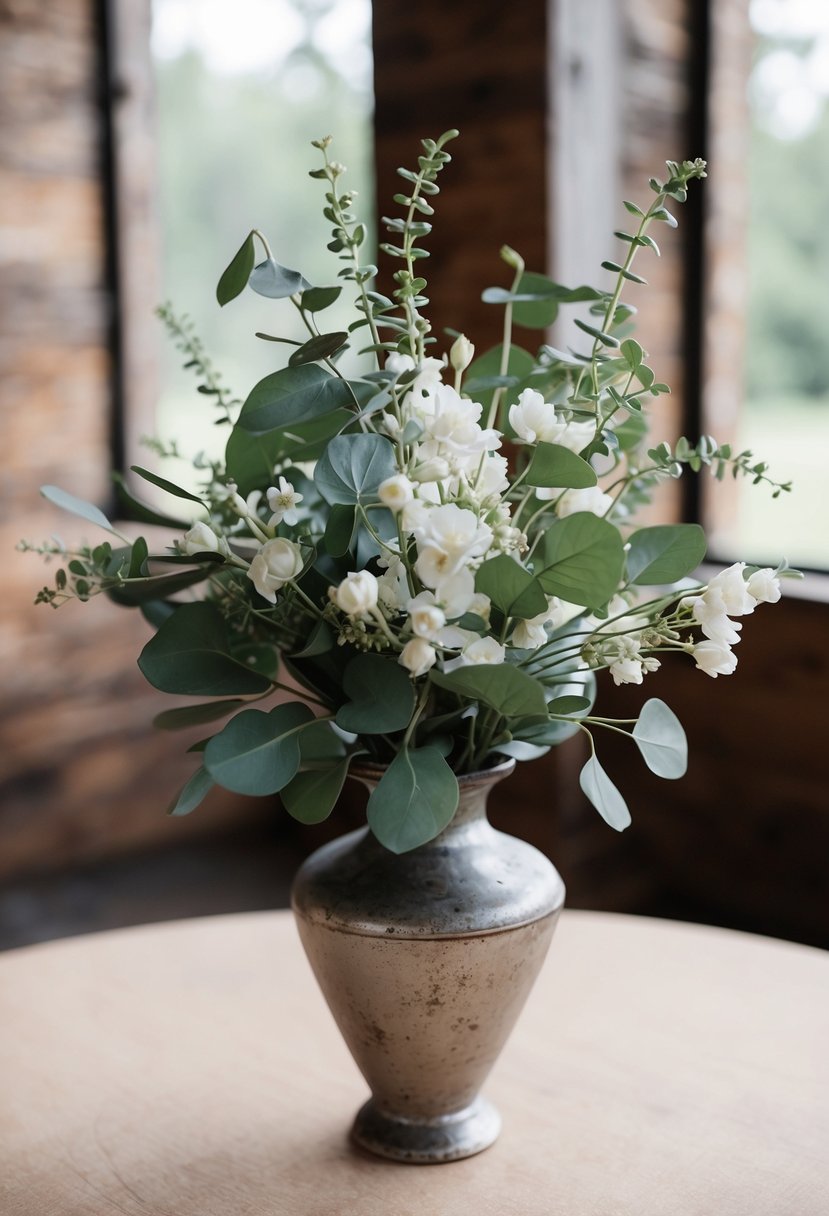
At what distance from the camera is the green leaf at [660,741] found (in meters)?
0.90

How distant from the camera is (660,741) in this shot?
35.8 inches

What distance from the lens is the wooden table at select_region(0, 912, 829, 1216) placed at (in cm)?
92

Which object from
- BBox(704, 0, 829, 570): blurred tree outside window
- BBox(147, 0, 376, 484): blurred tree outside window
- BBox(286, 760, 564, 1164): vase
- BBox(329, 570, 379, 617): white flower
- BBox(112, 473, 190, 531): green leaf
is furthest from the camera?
BBox(147, 0, 376, 484): blurred tree outside window

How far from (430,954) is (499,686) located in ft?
0.64

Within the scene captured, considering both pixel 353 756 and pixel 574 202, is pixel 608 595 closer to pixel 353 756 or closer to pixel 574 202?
pixel 353 756

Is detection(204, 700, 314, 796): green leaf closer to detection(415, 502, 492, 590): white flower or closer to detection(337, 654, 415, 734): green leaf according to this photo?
detection(337, 654, 415, 734): green leaf

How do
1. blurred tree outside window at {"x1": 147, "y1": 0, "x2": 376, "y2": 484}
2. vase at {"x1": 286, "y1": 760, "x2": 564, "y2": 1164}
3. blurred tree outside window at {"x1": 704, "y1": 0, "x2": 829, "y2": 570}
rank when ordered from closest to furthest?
vase at {"x1": 286, "y1": 760, "x2": 564, "y2": 1164}
blurred tree outside window at {"x1": 704, "y1": 0, "x2": 829, "y2": 570}
blurred tree outside window at {"x1": 147, "y1": 0, "x2": 376, "y2": 484}

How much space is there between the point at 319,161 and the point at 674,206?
1118 mm

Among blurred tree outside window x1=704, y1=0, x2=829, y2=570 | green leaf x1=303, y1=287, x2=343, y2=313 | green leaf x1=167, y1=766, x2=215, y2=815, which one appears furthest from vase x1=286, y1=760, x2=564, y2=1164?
blurred tree outside window x1=704, y1=0, x2=829, y2=570

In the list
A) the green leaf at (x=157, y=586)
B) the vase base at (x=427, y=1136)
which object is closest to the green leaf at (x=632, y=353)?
the green leaf at (x=157, y=586)

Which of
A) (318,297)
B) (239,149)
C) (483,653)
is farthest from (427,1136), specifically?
(239,149)

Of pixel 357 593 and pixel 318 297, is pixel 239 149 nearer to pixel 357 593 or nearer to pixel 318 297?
pixel 318 297

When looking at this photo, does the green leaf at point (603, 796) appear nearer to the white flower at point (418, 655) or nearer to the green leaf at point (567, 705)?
the green leaf at point (567, 705)

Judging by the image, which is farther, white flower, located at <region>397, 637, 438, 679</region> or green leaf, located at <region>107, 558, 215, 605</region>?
green leaf, located at <region>107, 558, 215, 605</region>
